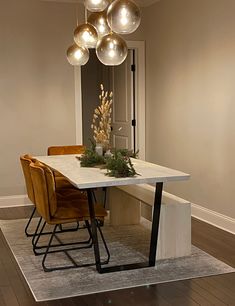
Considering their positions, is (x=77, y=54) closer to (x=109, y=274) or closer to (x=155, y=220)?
(x=155, y=220)

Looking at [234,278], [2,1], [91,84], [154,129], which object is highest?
[2,1]

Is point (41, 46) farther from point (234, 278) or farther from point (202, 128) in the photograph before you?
point (234, 278)

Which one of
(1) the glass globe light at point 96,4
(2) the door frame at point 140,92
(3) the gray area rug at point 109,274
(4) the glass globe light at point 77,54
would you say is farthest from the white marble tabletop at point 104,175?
(2) the door frame at point 140,92

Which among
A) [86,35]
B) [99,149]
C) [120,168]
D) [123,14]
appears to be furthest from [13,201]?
[123,14]

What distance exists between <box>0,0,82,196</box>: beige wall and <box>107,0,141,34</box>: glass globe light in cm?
311

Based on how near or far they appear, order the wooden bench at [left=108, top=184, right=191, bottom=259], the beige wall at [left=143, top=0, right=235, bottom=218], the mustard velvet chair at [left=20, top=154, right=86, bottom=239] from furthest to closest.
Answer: the beige wall at [left=143, top=0, right=235, bottom=218] < the mustard velvet chair at [left=20, top=154, right=86, bottom=239] < the wooden bench at [left=108, top=184, right=191, bottom=259]

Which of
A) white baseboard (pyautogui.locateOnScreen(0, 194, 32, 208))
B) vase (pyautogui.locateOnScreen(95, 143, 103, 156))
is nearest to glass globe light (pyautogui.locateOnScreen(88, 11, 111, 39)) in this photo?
vase (pyautogui.locateOnScreen(95, 143, 103, 156))

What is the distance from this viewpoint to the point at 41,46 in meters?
Answer: 6.17

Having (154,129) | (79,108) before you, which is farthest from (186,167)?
(79,108)

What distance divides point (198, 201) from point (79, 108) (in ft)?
6.86

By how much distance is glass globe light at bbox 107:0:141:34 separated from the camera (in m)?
3.18

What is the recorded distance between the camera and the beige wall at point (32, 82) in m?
6.05

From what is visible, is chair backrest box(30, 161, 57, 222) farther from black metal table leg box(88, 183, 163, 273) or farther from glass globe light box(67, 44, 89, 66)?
glass globe light box(67, 44, 89, 66)

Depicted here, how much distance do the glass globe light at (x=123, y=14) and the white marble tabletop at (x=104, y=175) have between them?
109 cm
